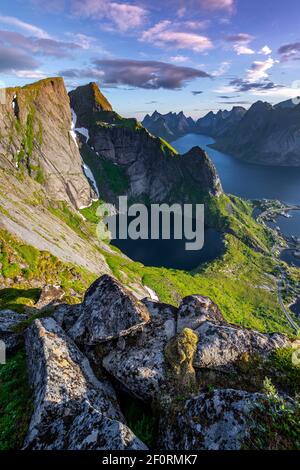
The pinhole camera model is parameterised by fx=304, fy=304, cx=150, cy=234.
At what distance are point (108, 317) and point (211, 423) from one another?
9.80 m

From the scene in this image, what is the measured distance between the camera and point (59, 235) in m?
124

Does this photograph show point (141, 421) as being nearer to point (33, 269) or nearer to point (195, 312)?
point (195, 312)

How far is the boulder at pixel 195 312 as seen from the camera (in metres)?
21.1

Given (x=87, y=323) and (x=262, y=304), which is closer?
(x=87, y=323)

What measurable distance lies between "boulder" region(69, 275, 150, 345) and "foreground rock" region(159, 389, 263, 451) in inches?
268

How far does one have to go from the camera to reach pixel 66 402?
569 inches

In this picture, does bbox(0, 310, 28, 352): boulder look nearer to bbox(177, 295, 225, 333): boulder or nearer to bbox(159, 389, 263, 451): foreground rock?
bbox(177, 295, 225, 333): boulder

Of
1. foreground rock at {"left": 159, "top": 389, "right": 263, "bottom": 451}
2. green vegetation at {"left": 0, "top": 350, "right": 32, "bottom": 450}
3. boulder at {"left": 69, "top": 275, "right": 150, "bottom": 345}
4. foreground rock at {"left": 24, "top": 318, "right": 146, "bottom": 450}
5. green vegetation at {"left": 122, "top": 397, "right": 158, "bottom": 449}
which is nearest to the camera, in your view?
foreground rock at {"left": 159, "top": 389, "right": 263, "bottom": 451}

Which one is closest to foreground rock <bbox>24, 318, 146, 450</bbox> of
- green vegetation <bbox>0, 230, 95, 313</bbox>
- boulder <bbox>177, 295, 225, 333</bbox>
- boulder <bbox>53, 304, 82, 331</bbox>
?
boulder <bbox>53, 304, 82, 331</bbox>

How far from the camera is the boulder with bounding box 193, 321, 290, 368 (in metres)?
17.3
